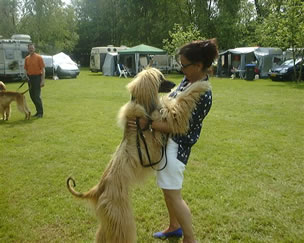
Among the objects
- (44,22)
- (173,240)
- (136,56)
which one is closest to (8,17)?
(44,22)

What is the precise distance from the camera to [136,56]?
80.5 ft

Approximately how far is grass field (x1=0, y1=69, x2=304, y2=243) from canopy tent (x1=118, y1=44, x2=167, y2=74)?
16.5 meters

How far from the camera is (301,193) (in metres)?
4.00

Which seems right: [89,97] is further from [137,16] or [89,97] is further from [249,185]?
[137,16]

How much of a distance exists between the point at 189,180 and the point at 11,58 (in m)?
18.9

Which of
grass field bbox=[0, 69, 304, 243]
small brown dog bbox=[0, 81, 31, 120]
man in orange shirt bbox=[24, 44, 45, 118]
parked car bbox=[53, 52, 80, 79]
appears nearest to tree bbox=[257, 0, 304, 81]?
grass field bbox=[0, 69, 304, 243]

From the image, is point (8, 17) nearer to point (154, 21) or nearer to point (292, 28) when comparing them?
point (154, 21)

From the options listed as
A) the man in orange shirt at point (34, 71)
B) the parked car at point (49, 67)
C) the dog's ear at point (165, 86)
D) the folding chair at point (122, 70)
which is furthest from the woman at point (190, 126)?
the folding chair at point (122, 70)

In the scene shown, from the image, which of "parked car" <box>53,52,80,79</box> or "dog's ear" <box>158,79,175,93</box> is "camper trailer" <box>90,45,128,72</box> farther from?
"dog's ear" <box>158,79,175,93</box>

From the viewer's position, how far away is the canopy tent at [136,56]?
2441 centimetres

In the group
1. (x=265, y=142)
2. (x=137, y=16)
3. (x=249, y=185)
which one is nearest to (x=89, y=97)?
(x=265, y=142)

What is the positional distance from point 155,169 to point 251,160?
3362mm

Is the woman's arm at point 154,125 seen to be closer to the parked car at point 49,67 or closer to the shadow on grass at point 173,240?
the shadow on grass at point 173,240

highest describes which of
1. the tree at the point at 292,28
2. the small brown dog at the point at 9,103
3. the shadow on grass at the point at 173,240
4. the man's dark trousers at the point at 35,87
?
the tree at the point at 292,28
